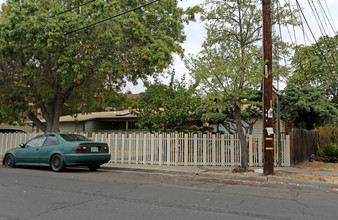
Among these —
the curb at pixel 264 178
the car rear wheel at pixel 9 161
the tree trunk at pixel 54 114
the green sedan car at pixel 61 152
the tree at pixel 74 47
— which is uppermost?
the tree at pixel 74 47

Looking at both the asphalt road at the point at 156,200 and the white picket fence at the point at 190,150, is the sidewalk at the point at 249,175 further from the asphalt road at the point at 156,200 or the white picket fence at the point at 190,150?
the white picket fence at the point at 190,150

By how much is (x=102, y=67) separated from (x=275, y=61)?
25.8 ft

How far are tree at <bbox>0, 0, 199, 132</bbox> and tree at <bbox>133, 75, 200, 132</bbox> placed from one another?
4.84ft

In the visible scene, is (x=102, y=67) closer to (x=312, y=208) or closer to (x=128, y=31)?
(x=128, y=31)

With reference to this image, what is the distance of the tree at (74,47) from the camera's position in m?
12.1

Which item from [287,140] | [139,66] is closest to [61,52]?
[139,66]

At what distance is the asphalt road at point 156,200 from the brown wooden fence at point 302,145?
4.68 metres

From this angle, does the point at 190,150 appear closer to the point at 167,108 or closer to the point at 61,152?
the point at 167,108

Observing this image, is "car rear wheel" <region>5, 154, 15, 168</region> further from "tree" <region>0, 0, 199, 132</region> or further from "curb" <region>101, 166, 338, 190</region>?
"curb" <region>101, 166, 338, 190</region>

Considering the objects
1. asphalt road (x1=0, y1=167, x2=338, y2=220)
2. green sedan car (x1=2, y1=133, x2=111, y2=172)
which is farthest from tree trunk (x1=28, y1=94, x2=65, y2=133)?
asphalt road (x1=0, y1=167, x2=338, y2=220)

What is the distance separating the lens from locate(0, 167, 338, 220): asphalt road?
5.04 meters

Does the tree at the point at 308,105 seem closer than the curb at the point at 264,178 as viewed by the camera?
No

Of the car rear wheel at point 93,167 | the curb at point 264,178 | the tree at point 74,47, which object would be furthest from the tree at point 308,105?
the car rear wheel at point 93,167

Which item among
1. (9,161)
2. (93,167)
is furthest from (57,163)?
(9,161)
